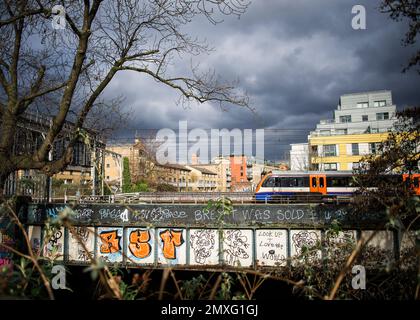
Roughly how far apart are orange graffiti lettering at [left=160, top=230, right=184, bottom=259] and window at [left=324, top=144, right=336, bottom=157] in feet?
162

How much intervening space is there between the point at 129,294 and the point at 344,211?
882cm

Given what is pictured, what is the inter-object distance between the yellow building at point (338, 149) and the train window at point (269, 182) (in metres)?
29.7

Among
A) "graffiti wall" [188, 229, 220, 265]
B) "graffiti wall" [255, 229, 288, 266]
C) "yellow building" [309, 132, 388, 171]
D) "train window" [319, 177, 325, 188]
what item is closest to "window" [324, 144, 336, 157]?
"yellow building" [309, 132, 388, 171]

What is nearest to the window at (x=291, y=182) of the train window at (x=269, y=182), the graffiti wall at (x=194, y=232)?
the train window at (x=269, y=182)

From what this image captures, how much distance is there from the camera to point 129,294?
2701 millimetres

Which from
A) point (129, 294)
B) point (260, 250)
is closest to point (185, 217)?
point (260, 250)

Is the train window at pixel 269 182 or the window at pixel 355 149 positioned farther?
the window at pixel 355 149

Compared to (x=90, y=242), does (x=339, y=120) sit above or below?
above

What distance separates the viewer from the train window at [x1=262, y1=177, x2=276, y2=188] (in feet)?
90.0

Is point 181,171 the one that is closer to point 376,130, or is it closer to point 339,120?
point 339,120

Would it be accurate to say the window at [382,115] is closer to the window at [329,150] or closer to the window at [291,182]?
the window at [329,150]

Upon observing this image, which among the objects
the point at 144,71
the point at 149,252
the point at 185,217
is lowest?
the point at 149,252

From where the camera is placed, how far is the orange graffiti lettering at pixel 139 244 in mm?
11078

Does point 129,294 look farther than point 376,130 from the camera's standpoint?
No
